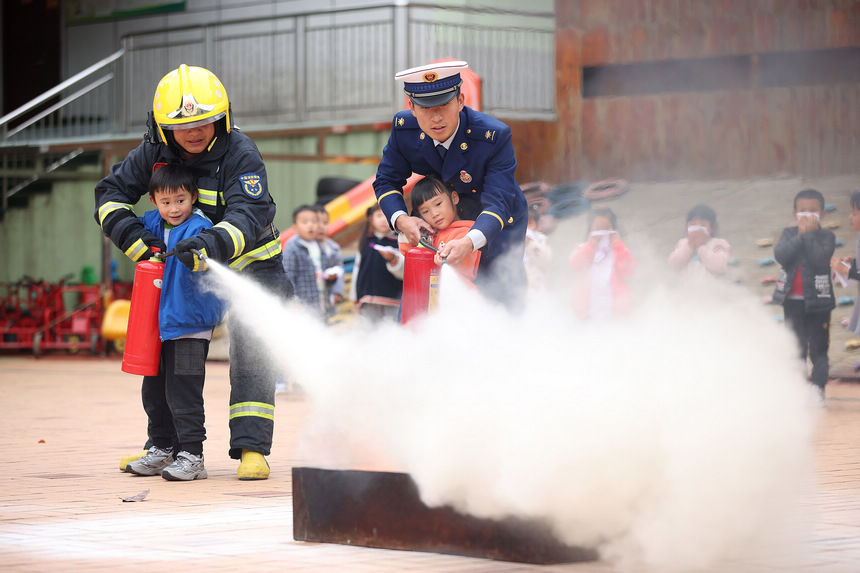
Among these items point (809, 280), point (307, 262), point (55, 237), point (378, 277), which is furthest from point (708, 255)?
point (55, 237)

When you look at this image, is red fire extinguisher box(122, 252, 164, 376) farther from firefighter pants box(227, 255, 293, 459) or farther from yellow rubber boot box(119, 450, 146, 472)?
yellow rubber boot box(119, 450, 146, 472)

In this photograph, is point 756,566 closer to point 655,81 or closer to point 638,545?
point 638,545

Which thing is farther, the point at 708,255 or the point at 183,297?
the point at 708,255

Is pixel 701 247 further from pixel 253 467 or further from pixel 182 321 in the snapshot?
pixel 182 321

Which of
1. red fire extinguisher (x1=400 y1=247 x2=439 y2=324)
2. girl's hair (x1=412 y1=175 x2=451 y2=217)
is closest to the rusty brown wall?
girl's hair (x1=412 y1=175 x2=451 y2=217)

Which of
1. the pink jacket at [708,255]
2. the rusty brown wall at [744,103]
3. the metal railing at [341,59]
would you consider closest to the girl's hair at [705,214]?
the pink jacket at [708,255]

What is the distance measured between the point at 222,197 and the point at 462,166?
1306mm

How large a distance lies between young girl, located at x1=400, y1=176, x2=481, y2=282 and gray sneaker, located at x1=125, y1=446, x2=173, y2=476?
172 centimetres

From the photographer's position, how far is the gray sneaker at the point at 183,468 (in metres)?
6.14

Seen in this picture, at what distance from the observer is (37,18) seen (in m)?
24.9

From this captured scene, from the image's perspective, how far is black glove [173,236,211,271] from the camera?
5.72 metres

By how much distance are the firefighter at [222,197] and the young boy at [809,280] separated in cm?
529

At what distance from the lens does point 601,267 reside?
418 inches

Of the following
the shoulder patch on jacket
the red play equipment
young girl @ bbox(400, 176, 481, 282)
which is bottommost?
the red play equipment
